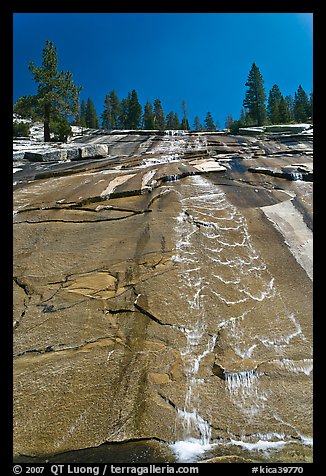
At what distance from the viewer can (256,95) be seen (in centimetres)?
4819

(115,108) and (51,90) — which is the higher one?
(115,108)

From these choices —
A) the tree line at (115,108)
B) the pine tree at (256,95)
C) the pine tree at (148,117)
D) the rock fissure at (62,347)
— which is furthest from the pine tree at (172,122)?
the rock fissure at (62,347)

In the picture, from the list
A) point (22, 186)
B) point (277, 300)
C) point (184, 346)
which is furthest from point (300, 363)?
point (22, 186)

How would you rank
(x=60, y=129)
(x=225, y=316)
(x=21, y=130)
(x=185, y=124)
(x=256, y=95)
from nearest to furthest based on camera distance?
(x=225, y=316)
(x=60, y=129)
(x=21, y=130)
(x=256, y=95)
(x=185, y=124)

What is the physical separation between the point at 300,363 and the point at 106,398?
3.22 m

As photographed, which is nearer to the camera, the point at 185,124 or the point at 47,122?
the point at 47,122

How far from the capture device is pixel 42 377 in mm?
4426

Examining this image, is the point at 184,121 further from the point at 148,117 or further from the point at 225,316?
the point at 225,316

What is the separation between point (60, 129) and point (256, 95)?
120 ft

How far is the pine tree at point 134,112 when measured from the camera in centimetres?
5612

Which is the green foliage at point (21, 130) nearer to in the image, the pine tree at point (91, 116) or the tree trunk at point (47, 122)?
the tree trunk at point (47, 122)

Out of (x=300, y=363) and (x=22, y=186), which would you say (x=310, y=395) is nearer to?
(x=300, y=363)

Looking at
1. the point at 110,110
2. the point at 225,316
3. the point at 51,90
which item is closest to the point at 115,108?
the point at 110,110

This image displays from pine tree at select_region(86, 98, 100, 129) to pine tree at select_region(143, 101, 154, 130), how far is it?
41.3 ft
